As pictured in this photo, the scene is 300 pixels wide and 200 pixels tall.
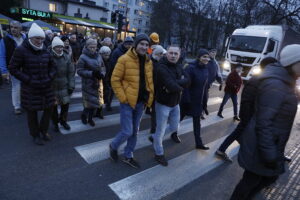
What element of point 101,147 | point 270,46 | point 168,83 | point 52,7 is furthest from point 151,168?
point 52,7

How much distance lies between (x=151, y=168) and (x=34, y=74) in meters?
2.45

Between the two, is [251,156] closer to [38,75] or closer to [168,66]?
[168,66]

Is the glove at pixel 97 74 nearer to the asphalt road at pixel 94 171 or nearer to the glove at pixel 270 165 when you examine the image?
the asphalt road at pixel 94 171

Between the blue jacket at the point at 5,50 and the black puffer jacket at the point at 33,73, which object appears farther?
the blue jacket at the point at 5,50

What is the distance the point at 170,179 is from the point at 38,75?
270 cm

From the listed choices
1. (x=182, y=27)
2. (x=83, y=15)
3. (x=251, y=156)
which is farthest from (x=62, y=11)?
(x=251, y=156)

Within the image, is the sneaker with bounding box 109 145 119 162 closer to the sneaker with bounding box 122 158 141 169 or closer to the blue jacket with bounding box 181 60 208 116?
the sneaker with bounding box 122 158 141 169

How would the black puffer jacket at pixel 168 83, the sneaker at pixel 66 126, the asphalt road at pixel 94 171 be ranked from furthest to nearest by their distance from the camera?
the sneaker at pixel 66 126 < the black puffer jacket at pixel 168 83 < the asphalt road at pixel 94 171

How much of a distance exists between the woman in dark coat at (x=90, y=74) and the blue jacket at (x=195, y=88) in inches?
71.1

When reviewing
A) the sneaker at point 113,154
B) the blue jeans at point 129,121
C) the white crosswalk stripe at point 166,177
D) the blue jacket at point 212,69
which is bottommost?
the white crosswalk stripe at point 166,177

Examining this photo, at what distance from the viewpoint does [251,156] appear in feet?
7.10

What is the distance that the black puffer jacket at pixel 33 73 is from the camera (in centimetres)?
339

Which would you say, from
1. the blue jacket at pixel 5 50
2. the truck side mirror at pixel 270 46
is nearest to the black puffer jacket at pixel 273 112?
the blue jacket at pixel 5 50

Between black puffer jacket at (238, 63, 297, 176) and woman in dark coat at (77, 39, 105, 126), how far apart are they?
3250 millimetres
